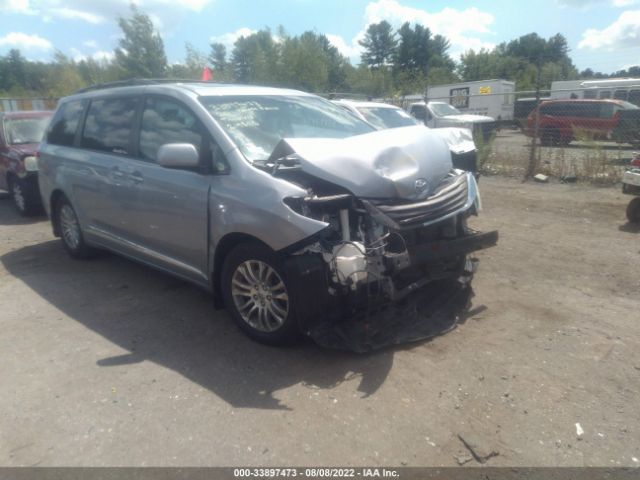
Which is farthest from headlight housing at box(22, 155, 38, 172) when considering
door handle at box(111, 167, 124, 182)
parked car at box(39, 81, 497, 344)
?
door handle at box(111, 167, 124, 182)

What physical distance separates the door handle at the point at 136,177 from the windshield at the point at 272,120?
95 centimetres

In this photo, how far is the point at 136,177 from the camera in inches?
177

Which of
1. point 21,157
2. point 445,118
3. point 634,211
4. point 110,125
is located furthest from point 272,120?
point 445,118

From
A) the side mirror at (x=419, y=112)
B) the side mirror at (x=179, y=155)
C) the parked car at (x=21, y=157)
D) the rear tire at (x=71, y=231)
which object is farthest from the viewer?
the side mirror at (x=419, y=112)

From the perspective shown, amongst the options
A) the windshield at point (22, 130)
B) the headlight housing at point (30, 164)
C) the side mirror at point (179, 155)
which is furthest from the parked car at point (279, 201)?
the windshield at point (22, 130)

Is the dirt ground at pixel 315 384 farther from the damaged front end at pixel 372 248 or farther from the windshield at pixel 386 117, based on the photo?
the windshield at pixel 386 117

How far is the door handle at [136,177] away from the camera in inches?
175

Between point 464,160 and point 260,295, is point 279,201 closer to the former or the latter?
point 260,295

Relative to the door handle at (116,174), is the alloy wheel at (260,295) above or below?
below

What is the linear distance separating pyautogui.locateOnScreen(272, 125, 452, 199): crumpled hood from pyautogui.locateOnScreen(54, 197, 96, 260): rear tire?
3.41 meters

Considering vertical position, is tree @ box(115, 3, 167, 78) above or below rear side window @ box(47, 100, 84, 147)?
above

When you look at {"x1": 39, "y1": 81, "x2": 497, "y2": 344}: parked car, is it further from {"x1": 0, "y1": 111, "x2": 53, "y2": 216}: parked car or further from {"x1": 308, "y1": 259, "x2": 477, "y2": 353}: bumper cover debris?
{"x1": 0, "y1": 111, "x2": 53, "y2": 216}: parked car

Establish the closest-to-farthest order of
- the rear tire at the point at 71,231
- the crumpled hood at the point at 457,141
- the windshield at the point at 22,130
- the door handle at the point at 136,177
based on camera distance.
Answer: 1. the door handle at the point at 136,177
2. the rear tire at the point at 71,231
3. the crumpled hood at the point at 457,141
4. the windshield at the point at 22,130

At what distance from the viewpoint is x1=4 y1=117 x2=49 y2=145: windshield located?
911 centimetres
